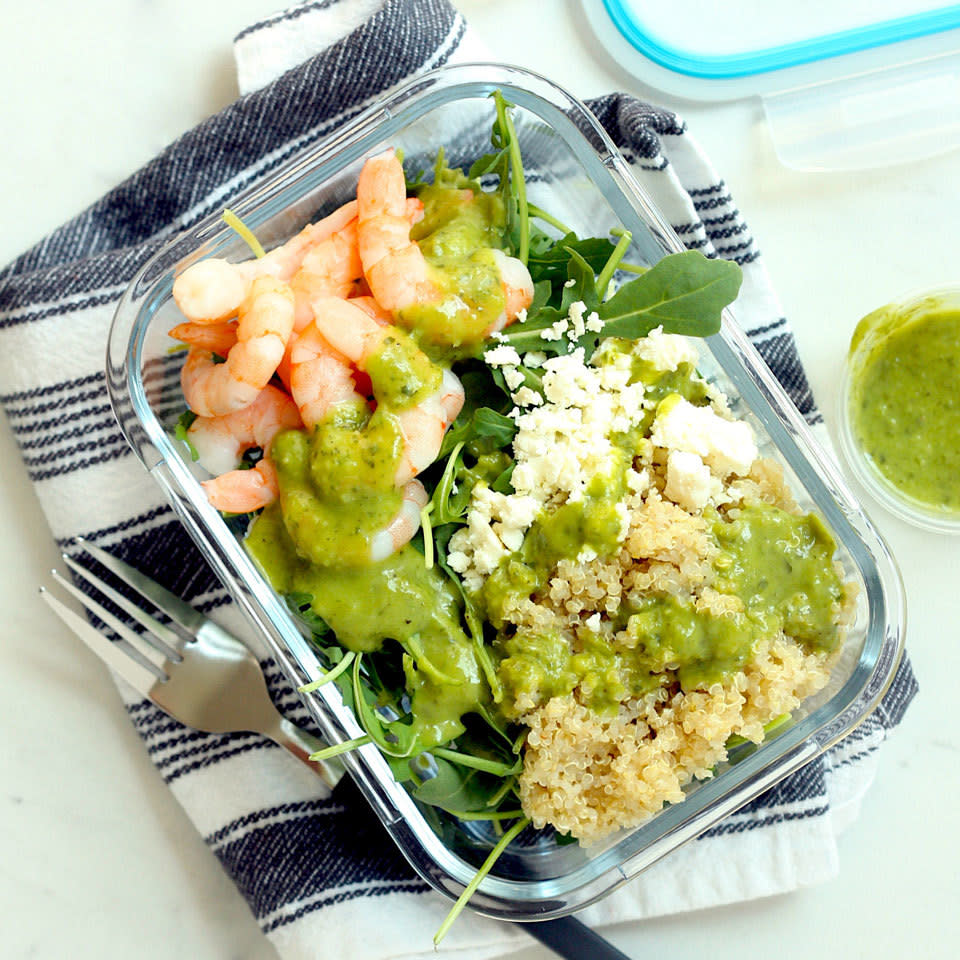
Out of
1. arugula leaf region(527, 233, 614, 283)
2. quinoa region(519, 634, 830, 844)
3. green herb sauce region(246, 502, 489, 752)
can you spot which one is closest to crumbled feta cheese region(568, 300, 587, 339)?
arugula leaf region(527, 233, 614, 283)

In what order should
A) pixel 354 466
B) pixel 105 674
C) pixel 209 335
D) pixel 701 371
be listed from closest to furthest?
pixel 354 466, pixel 209 335, pixel 701 371, pixel 105 674

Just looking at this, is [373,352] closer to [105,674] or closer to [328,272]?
[328,272]

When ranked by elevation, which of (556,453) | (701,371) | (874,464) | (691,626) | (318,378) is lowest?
(874,464)

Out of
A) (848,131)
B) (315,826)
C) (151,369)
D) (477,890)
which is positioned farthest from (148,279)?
(848,131)

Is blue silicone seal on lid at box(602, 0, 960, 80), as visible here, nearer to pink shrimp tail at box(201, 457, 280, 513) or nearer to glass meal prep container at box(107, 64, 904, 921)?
glass meal prep container at box(107, 64, 904, 921)

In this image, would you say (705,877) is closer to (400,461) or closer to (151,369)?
(400,461)

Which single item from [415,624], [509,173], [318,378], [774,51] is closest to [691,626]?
[415,624]
